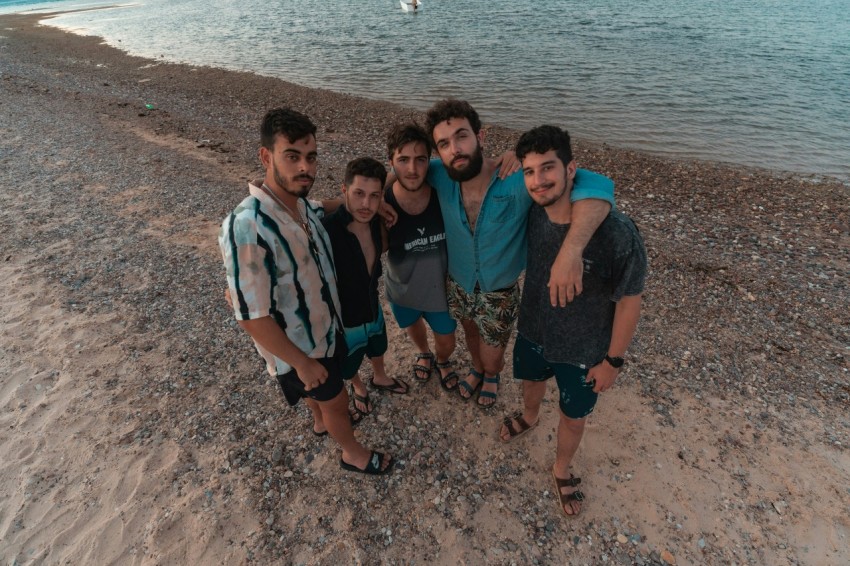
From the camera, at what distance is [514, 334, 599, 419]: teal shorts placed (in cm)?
332

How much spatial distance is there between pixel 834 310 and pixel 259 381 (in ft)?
27.3

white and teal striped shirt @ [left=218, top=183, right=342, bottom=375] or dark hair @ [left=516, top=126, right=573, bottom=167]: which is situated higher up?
dark hair @ [left=516, top=126, right=573, bottom=167]

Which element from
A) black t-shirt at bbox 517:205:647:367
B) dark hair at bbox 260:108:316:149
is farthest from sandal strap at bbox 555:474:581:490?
dark hair at bbox 260:108:316:149

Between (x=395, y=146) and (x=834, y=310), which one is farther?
(x=834, y=310)

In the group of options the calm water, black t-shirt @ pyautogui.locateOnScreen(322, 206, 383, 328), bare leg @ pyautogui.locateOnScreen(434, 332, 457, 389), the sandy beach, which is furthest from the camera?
the calm water

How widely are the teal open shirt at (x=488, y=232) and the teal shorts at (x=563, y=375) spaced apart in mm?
646

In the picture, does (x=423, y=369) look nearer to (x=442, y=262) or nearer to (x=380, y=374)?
(x=380, y=374)

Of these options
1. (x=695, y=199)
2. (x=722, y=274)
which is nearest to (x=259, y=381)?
(x=722, y=274)

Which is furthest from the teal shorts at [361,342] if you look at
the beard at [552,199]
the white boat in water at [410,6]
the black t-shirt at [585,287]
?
the white boat in water at [410,6]

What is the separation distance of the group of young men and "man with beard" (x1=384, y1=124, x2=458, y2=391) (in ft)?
0.04

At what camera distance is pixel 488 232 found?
3572mm

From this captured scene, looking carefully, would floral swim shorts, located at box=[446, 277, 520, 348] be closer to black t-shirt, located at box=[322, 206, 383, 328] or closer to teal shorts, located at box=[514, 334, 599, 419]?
teal shorts, located at box=[514, 334, 599, 419]

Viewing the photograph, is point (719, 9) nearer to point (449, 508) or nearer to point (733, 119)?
point (733, 119)

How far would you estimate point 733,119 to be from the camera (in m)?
14.9
